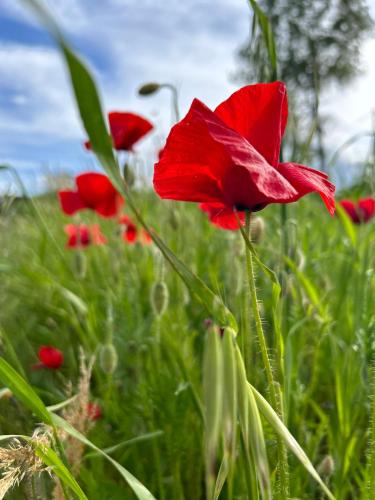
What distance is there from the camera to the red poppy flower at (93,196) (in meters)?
1.61

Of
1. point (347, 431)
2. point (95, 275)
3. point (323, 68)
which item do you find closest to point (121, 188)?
point (347, 431)

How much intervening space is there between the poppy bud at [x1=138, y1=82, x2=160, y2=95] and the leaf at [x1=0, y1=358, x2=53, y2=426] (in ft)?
2.65

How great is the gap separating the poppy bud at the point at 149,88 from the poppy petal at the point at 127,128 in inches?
7.0

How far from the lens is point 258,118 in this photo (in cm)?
58

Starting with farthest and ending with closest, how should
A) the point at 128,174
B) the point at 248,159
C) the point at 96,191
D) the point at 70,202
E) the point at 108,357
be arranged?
the point at 70,202 < the point at 96,191 < the point at 128,174 < the point at 108,357 < the point at 248,159

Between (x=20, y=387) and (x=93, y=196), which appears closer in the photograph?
(x=20, y=387)

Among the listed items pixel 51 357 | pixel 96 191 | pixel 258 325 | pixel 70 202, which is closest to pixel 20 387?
pixel 258 325

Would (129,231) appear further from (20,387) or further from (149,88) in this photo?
(20,387)

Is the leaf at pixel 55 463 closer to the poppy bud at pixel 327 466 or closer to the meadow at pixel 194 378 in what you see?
the meadow at pixel 194 378

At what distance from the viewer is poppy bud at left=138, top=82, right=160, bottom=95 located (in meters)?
1.22

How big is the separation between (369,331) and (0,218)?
2.36 ft

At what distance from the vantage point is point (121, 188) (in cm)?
44

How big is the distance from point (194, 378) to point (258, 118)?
0.60 metres

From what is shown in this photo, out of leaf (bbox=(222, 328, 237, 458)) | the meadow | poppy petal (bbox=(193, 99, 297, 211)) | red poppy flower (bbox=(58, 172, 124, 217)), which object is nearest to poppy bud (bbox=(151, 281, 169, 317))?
the meadow
